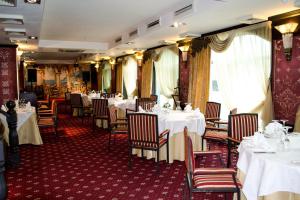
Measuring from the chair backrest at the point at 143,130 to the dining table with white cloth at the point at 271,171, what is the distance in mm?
1741

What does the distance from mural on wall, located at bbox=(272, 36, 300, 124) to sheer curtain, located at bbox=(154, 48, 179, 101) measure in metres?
3.99

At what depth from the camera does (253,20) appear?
5.34 metres

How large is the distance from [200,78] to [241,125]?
10.7 ft

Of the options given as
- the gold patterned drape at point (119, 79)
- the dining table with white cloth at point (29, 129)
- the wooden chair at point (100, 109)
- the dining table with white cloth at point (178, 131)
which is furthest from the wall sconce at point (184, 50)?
the gold patterned drape at point (119, 79)

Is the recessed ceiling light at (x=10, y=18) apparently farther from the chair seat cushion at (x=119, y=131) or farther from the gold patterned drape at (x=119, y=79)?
the gold patterned drape at (x=119, y=79)

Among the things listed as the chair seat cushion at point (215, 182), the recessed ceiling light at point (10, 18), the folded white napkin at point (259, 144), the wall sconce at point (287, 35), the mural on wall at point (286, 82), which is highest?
the recessed ceiling light at point (10, 18)

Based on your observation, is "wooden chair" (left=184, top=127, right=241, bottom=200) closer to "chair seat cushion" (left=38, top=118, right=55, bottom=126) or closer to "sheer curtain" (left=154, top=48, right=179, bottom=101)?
"chair seat cushion" (left=38, top=118, right=55, bottom=126)

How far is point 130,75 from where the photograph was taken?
13.0m

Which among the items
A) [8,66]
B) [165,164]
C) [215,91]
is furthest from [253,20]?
[8,66]

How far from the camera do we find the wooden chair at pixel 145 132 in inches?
179

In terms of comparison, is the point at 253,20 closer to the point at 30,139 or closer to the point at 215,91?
the point at 215,91

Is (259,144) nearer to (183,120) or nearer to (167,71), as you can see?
(183,120)

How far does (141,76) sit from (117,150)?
18.4 ft

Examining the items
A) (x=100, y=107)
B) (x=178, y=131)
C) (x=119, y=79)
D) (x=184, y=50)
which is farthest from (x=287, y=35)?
(x=119, y=79)
